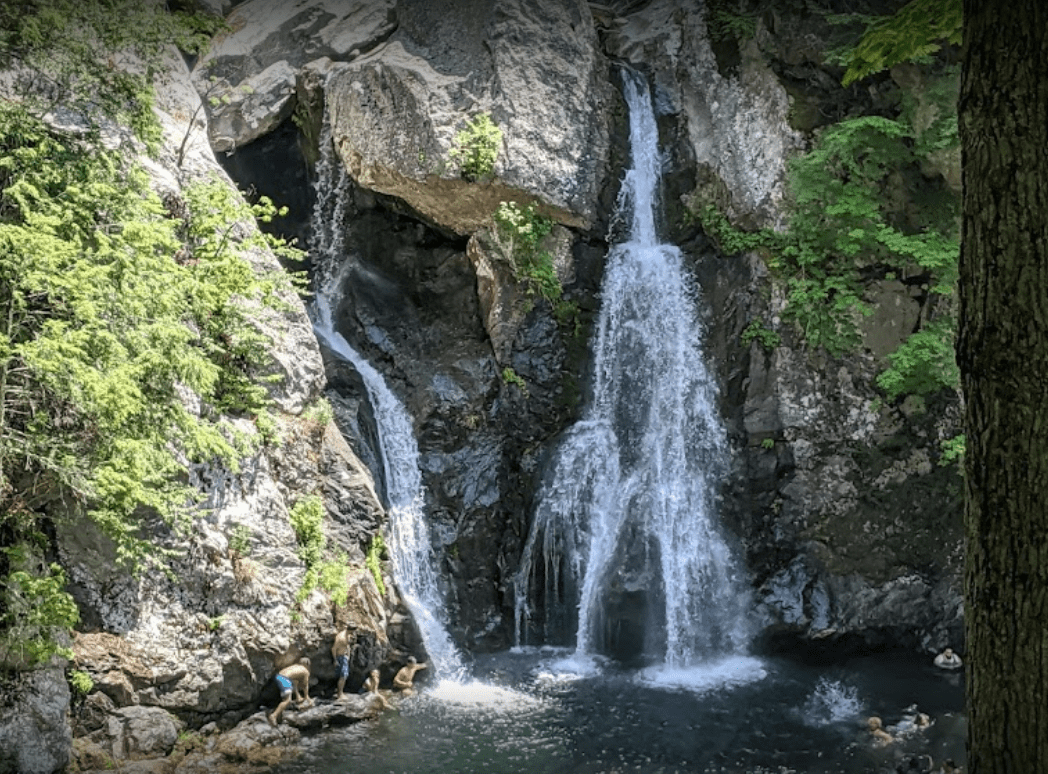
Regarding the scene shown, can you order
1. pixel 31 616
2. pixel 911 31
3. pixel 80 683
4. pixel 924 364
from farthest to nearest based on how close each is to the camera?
pixel 924 364
pixel 80 683
pixel 31 616
pixel 911 31

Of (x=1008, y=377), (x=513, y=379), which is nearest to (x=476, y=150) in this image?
(x=513, y=379)

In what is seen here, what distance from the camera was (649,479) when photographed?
14.0m

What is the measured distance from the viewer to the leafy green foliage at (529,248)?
48.9 ft

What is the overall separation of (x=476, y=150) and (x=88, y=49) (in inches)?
257

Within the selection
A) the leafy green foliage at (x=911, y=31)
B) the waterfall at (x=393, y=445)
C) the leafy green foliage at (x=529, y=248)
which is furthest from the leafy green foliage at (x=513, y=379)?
the leafy green foliage at (x=911, y=31)

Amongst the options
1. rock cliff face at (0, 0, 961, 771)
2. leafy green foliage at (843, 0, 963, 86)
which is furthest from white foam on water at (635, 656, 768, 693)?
leafy green foliage at (843, 0, 963, 86)

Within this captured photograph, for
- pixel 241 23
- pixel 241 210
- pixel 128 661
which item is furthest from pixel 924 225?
pixel 241 23

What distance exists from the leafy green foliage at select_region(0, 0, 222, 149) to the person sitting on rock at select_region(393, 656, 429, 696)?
284 inches

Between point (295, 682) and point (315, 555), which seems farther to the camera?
point (315, 555)

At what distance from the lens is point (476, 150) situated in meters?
14.6

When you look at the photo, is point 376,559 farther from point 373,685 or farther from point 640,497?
point 640,497

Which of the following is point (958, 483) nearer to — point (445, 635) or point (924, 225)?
point (924, 225)

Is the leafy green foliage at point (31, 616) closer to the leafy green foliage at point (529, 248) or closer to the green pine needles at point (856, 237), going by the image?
the leafy green foliage at point (529, 248)

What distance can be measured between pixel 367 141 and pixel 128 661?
31.7 feet
